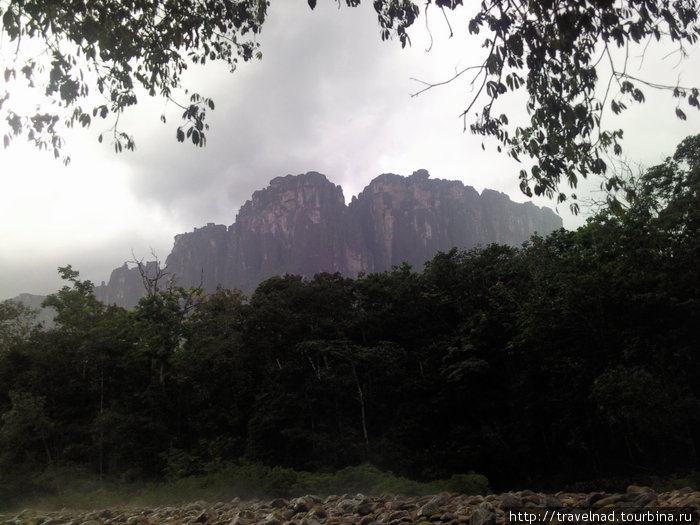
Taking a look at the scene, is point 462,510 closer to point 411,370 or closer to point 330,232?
point 411,370

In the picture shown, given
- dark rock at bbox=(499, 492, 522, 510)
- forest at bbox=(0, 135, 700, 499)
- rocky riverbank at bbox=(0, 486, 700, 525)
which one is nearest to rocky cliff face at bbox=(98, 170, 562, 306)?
forest at bbox=(0, 135, 700, 499)

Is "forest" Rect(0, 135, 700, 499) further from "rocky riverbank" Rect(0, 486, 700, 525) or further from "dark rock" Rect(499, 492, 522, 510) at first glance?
"dark rock" Rect(499, 492, 522, 510)

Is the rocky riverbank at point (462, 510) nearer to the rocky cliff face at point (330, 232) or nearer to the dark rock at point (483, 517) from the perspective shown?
the dark rock at point (483, 517)

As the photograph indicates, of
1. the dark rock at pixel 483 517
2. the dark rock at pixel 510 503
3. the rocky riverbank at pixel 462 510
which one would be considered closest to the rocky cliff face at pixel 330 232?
the rocky riverbank at pixel 462 510

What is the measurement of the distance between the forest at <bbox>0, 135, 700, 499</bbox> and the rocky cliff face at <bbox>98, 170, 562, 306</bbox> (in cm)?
5986

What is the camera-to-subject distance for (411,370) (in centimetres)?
1731

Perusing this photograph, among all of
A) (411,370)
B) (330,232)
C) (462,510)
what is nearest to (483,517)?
(462,510)

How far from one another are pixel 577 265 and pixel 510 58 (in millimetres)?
12735

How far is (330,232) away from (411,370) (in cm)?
6730

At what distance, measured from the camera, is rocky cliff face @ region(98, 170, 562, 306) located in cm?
8138

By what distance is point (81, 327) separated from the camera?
1675cm

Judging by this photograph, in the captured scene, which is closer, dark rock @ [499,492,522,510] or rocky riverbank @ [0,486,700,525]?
rocky riverbank @ [0,486,700,525]

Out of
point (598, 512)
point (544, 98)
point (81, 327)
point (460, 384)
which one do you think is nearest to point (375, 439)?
point (460, 384)

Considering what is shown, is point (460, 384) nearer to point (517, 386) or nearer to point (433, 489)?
point (517, 386)
